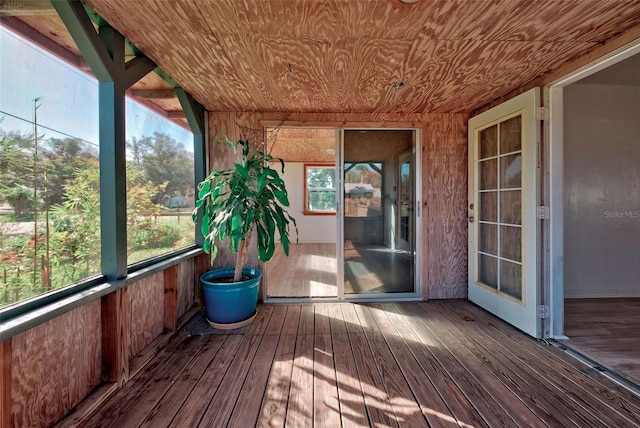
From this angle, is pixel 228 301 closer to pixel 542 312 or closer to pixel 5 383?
pixel 5 383

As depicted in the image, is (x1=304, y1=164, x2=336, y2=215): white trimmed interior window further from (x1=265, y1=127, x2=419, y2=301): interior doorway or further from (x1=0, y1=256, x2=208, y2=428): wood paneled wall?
(x1=0, y1=256, x2=208, y2=428): wood paneled wall

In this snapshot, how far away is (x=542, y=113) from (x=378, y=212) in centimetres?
168

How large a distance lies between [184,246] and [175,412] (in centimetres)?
155

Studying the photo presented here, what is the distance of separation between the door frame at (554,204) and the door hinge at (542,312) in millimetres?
32

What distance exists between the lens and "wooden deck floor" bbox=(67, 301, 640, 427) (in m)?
1.34

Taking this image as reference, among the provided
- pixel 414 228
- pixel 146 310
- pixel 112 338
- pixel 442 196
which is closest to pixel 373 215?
pixel 414 228

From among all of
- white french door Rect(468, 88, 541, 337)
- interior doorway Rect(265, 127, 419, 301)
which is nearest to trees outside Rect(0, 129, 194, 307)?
interior doorway Rect(265, 127, 419, 301)

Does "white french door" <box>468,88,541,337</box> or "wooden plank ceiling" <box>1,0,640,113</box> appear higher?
"wooden plank ceiling" <box>1,0,640,113</box>

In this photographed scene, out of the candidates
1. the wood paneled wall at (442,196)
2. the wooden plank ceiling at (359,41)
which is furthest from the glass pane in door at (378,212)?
the wooden plank ceiling at (359,41)

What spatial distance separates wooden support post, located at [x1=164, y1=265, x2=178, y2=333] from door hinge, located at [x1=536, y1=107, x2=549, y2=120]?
334cm

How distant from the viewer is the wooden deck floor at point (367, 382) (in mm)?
1337

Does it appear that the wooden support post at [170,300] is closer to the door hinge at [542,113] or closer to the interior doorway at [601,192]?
the door hinge at [542,113]

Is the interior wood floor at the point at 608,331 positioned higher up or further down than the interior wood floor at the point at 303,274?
further down

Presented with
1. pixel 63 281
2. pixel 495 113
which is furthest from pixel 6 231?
pixel 495 113
